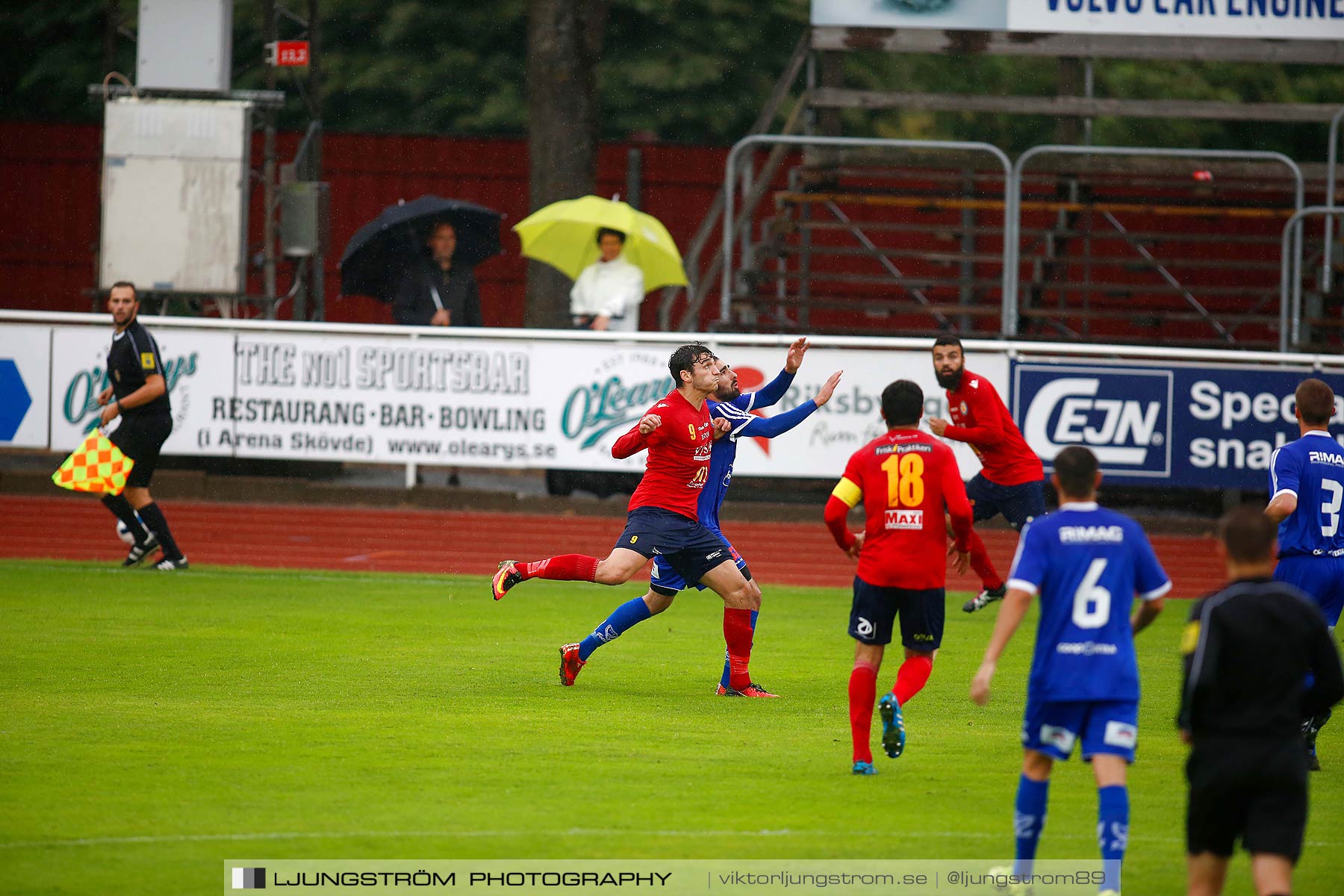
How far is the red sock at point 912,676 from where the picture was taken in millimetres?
7672

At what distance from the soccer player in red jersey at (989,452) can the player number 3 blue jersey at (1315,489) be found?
3.15m

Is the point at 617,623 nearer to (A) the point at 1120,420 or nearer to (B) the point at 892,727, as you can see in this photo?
(B) the point at 892,727

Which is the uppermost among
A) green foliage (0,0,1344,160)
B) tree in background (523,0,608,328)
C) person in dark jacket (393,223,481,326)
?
green foliage (0,0,1344,160)

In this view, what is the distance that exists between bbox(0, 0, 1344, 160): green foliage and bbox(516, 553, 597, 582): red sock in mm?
19521

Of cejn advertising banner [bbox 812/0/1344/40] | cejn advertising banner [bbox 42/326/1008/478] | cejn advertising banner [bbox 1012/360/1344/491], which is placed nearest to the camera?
cejn advertising banner [bbox 1012/360/1344/491]

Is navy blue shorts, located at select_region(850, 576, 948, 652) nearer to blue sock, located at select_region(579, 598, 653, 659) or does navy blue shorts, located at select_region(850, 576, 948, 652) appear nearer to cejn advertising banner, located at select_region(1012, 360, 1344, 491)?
blue sock, located at select_region(579, 598, 653, 659)

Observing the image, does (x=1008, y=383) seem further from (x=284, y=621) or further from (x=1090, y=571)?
(x=1090, y=571)

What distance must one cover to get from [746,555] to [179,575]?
5465 mm

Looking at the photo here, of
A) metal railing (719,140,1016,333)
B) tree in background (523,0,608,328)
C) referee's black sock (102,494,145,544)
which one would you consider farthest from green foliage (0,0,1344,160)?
referee's black sock (102,494,145,544)

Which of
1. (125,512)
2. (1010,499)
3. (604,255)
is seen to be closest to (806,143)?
(604,255)

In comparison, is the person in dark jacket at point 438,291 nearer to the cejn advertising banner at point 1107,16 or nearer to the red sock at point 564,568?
the cejn advertising banner at point 1107,16

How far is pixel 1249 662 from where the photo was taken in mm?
Answer: 5133

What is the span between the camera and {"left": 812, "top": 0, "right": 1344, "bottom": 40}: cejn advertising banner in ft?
65.6

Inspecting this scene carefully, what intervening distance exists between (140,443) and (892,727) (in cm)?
890
